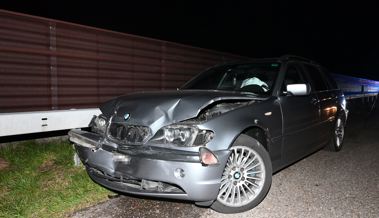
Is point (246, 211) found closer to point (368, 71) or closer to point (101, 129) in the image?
point (101, 129)

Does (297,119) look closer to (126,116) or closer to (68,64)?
(126,116)

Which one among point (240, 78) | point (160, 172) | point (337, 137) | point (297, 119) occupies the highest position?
point (240, 78)

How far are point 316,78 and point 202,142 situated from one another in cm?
330

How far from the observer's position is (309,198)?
162 inches

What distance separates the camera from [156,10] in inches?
1315

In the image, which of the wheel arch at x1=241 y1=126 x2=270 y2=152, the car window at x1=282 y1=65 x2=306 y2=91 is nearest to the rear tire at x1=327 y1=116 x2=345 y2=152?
the car window at x1=282 y1=65 x2=306 y2=91

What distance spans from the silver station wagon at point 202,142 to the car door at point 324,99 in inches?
28.2

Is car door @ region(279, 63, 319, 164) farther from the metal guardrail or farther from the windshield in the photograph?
the metal guardrail

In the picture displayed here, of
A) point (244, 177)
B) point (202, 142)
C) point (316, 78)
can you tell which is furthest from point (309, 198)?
point (316, 78)

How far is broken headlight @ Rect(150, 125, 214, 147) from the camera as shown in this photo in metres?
3.35

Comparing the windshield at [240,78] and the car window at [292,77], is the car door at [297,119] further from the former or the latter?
the windshield at [240,78]

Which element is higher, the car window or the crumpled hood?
the car window

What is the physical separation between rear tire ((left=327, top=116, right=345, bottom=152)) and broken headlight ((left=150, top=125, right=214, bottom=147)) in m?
3.75

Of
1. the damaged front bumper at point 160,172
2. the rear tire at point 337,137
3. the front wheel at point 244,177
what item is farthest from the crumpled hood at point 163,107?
the rear tire at point 337,137
